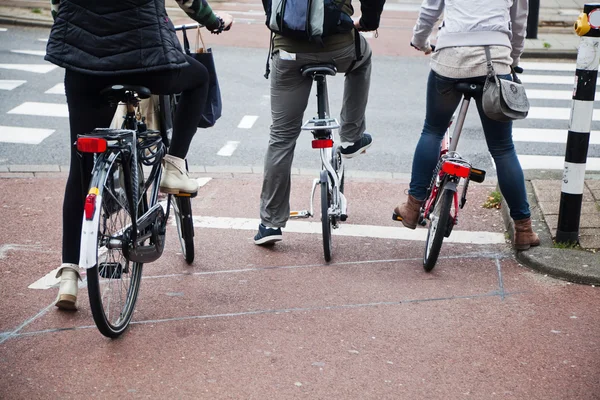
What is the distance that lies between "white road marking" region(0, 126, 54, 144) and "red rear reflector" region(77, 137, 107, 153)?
17.3ft

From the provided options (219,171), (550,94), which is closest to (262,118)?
(219,171)

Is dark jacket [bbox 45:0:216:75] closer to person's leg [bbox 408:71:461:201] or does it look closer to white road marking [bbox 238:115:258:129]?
person's leg [bbox 408:71:461:201]

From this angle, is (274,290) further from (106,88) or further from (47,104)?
(47,104)

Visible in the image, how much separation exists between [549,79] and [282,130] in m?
8.13

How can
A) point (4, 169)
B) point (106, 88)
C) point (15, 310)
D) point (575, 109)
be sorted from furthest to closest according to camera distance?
1. point (4, 169)
2. point (575, 109)
3. point (15, 310)
4. point (106, 88)

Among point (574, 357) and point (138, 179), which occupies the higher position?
point (138, 179)

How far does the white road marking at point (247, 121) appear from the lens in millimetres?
9289

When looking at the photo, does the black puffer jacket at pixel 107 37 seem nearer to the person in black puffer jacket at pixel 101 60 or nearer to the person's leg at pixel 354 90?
the person in black puffer jacket at pixel 101 60

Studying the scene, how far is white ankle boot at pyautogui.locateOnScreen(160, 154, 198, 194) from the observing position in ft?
14.6

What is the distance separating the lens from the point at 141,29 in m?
3.80

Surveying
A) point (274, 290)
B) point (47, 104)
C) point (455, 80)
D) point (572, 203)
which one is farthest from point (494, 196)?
point (47, 104)

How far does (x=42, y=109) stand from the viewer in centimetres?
995

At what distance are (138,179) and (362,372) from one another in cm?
134

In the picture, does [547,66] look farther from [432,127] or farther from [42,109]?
[432,127]
